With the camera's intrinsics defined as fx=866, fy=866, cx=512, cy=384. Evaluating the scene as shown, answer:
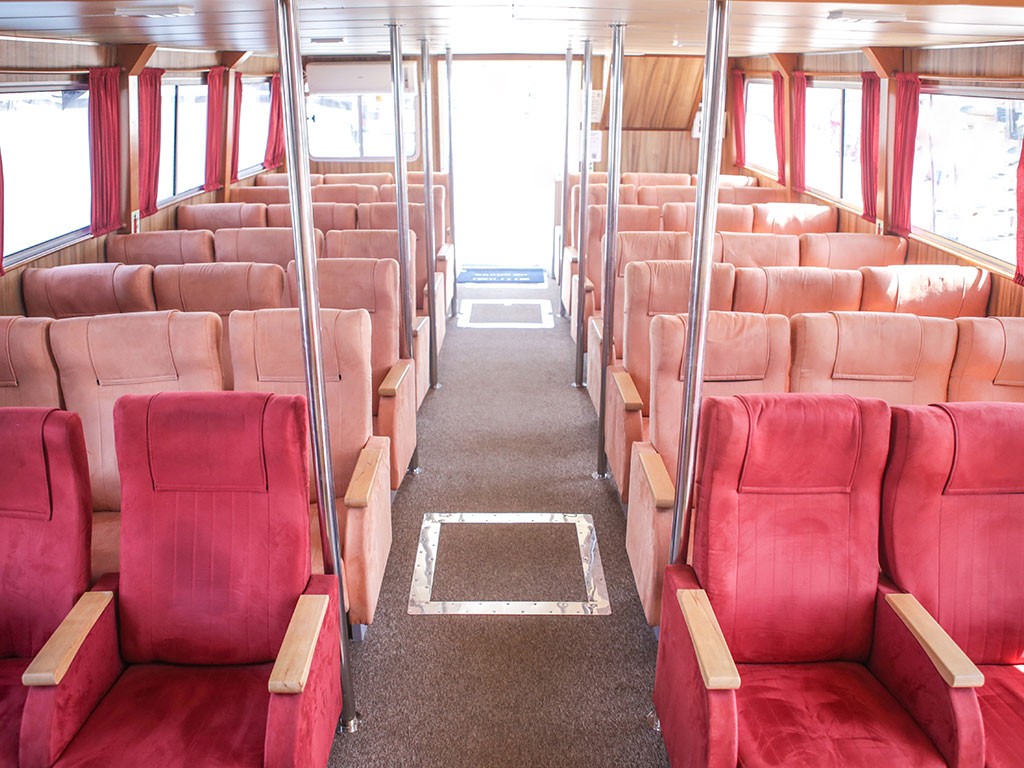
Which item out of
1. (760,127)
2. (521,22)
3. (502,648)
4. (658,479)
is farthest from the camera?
(760,127)

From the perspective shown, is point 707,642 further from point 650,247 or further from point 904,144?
point 904,144

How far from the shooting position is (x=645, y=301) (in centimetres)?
385

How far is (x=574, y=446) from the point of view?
474 cm

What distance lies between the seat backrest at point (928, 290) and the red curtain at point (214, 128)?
583 cm

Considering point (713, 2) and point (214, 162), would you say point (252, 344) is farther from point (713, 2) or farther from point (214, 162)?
point (214, 162)

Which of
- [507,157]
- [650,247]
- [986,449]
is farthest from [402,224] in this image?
[507,157]

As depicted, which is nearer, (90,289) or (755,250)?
(90,289)

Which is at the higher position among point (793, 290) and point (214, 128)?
point (214, 128)

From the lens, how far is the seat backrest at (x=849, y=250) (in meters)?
5.05

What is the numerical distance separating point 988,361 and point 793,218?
3228mm

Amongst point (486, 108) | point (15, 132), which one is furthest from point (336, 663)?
point (486, 108)

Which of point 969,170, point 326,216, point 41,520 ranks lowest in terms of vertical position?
point 41,520

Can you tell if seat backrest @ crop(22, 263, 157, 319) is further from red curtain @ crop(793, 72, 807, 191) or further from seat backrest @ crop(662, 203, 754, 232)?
red curtain @ crop(793, 72, 807, 191)

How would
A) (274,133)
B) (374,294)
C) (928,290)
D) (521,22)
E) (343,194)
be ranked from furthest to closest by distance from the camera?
(274,133)
(343,194)
(521,22)
(928,290)
(374,294)
